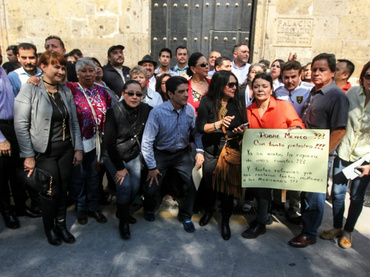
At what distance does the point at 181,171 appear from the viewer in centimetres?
345

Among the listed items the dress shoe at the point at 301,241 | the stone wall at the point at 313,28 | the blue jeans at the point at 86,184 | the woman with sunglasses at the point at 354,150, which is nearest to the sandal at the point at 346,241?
the woman with sunglasses at the point at 354,150

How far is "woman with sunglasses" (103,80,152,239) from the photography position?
306 centimetres

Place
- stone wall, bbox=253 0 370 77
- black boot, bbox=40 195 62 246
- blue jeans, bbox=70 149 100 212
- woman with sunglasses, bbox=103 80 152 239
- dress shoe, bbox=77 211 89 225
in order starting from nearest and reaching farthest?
black boot, bbox=40 195 62 246 < woman with sunglasses, bbox=103 80 152 239 < blue jeans, bbox=70 149 100 212 < dress shoe, bbox=77 211 89 225 < stone wall, bbox=253 0 370 77

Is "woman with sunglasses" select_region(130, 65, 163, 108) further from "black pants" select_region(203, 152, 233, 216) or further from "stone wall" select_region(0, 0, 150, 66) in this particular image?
"stone wall" select_region(0, 0, 150, 66)

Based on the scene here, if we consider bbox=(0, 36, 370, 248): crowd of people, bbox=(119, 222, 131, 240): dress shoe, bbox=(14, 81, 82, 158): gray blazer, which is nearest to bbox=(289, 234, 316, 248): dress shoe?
bbox=(0, 36, 370, 248): crowd of people

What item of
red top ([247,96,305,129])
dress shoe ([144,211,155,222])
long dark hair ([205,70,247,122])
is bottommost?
dress shoe ([144,211,155,222])

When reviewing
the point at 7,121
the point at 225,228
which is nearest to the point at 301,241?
the point at 225,228

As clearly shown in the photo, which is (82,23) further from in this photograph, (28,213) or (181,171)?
(181,171)

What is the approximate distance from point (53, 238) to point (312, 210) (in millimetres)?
2777

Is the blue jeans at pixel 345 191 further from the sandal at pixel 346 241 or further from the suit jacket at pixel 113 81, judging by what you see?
the suit jacket at pixel 113 81

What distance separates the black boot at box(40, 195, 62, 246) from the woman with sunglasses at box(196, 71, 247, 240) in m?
1.68

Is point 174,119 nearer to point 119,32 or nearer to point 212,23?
point 119,32

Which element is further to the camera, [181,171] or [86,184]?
[86,184]

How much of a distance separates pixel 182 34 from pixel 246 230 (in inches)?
212
